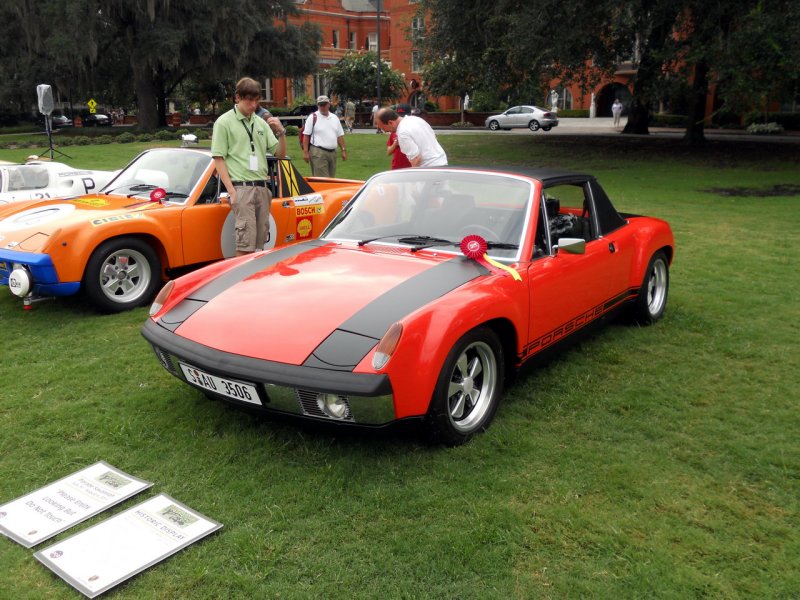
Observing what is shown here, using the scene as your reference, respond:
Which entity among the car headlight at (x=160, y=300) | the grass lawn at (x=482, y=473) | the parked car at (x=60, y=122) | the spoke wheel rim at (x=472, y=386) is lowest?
the grass lawn at (x=482, y=473)

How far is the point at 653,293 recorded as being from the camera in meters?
6.04

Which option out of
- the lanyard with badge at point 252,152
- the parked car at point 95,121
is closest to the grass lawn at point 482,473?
the lanyard with badge at point 252,152

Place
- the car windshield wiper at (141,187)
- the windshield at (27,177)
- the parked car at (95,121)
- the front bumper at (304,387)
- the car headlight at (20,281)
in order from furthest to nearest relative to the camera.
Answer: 1. the parked car at (95,121)
2. the windshield at (27,177)
3. the car windshield wiper at (141,187)
4. the car headlight at (20,281)
5. the front bumper at (304,387)

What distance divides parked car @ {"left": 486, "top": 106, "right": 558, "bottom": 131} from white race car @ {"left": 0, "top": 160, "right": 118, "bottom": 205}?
33942 mm

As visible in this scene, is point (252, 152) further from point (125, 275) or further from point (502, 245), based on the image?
point (502, 245)

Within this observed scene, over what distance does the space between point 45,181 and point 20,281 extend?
4.12 m

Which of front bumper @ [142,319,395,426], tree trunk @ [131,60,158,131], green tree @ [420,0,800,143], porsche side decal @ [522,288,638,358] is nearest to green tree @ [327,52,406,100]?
tree trunk @ [131,60,158,131]

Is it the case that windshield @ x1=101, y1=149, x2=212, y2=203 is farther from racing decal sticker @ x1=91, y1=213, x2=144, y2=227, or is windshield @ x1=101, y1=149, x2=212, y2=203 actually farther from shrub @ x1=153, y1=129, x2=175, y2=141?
shrub @ x1=153, y1=129, x2=175, y2=141

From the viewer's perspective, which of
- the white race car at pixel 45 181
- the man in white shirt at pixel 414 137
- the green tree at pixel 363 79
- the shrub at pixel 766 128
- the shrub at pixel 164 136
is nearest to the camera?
the man in white shirt at pixel 414 137

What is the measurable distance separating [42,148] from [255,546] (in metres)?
28.9

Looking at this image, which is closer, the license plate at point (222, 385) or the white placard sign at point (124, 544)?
the white placard sign at point (124, 544)

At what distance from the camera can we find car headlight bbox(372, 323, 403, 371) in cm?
324

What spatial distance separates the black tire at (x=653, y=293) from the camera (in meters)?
5.69

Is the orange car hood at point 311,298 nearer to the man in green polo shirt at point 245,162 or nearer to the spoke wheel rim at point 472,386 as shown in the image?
the spoke wheel rim at point 472,386
